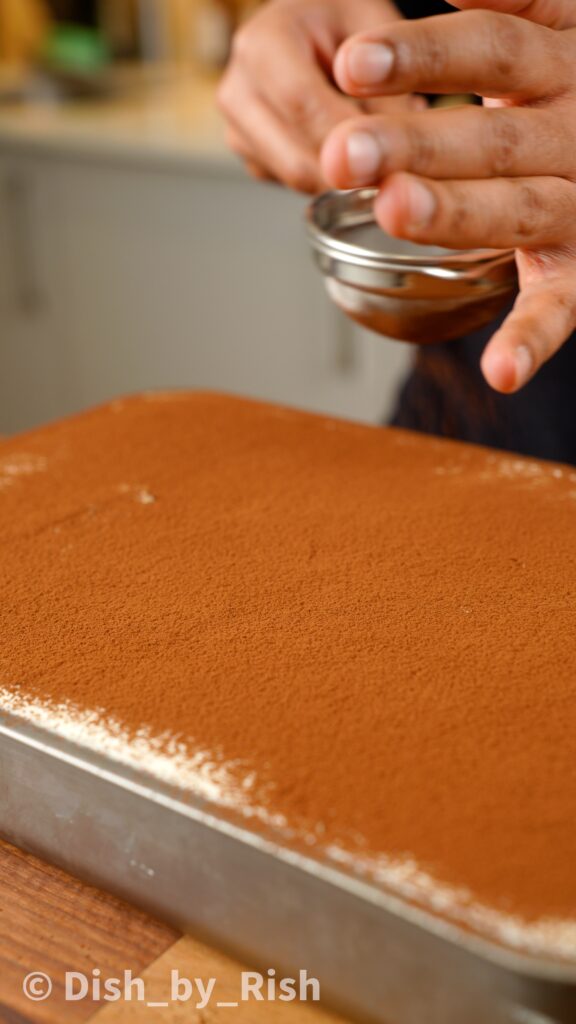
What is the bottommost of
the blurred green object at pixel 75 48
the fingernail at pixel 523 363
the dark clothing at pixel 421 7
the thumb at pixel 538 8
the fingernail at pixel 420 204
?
the blurred green object at pixel 75 48

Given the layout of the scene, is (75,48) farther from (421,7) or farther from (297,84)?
(297,84)

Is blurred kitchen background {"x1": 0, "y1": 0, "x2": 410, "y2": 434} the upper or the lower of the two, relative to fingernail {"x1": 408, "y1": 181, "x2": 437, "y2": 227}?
lower

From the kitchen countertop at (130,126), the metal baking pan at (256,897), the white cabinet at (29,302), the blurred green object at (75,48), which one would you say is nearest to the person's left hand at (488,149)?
the metal baking pan at (256,897)

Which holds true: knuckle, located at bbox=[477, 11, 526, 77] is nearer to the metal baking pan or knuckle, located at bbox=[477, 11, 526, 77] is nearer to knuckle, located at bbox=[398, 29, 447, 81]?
knuckle, located at bbox=[398, 29, 447, 81]

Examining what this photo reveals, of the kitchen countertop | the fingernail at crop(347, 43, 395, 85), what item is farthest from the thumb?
the kitchen countertop

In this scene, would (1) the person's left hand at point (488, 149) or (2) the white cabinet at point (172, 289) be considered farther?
(2) the white cabinet at point (172, 289)

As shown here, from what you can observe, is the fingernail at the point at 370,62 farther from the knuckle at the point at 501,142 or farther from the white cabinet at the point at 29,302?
the white cabinet at the point at 29,302

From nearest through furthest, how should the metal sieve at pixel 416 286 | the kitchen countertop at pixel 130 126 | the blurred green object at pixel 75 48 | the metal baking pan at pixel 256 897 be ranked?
1. the metal baking pan at pixel 256 897
2. the metal sieve at pixel 416 286
3. the kitchen countertop at pixel 130 126
4. the blurred green object at pixel 75 48
